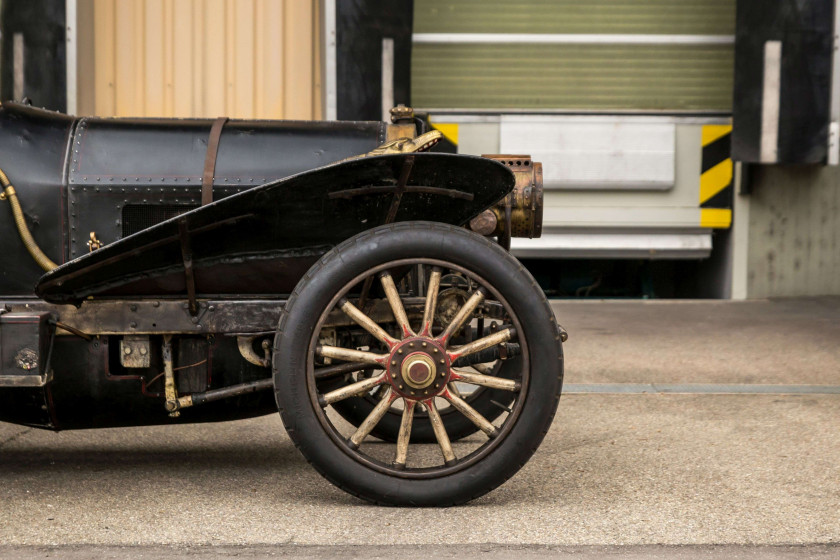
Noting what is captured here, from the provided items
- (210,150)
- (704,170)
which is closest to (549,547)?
(210,150)

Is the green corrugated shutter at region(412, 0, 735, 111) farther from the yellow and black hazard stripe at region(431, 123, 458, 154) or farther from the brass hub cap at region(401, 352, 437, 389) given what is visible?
the brass hub cap at region(401, 352, 437, 389)

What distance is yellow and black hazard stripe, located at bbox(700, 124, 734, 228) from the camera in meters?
7.96

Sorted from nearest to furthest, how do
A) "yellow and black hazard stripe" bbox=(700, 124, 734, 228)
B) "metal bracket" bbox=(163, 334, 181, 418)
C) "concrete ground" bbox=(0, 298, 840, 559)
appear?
"concrete ground" bbox=(0, 298, 840, 559) < "metal bracket" bbox=(163, 334, 181, 418) < "yellow and black hazard stripe" bbox=(700, 124, 734, 228)

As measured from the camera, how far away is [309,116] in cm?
809

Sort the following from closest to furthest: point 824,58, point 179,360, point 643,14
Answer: point 179,360, point 824,58, point 643,14

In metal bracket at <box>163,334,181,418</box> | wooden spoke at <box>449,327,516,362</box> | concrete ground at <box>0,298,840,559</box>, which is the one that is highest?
wooden spoke at <box>449,327,516,362</box>

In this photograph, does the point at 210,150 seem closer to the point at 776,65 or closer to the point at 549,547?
the point at 549,547

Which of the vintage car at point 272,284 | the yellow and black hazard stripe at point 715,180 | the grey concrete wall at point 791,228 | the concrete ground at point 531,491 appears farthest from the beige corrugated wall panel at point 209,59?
the vintage car at point 272,284

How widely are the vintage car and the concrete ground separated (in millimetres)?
218

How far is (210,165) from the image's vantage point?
3707mm

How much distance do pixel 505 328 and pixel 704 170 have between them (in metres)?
4.90

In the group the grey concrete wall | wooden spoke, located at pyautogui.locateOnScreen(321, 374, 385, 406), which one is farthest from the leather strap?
the grey concrete wall

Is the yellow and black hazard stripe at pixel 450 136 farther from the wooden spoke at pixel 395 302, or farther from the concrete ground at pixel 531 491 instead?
the wooden spoke at pixel 395 302

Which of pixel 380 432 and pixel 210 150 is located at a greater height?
pixel 210 150
